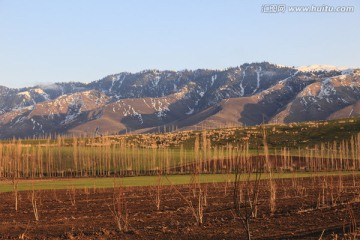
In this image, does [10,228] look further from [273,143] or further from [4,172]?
[273,143]

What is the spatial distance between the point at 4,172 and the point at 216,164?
42009mm

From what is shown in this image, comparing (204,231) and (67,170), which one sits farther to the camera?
(67,170)

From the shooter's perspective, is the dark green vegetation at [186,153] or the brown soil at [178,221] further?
the dark green vegetation at [186,153]

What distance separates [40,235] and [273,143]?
120m

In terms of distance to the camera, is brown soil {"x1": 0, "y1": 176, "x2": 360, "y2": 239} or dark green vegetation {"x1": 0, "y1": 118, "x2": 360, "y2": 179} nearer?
brown soil {"x1": 0, "y1": 176, "x2": 360, "y2": 239}

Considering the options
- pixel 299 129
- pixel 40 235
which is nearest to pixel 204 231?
pixel 40 235

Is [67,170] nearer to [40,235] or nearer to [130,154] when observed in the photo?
[130,154]

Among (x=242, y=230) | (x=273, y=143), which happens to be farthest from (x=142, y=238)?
(x=273, y=143)

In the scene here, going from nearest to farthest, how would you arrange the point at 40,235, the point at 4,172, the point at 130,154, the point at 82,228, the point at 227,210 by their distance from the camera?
the point at 40,235 < the point at 82,228 < the point at 227,210 < the point at 4,172 < the point at 130,154

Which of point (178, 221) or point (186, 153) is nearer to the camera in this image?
point (178, 221)

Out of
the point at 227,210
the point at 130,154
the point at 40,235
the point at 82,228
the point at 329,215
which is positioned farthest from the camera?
the point at 130,154

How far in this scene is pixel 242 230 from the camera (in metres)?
23.5

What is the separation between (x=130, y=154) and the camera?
111 m

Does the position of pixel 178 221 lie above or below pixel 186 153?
below
